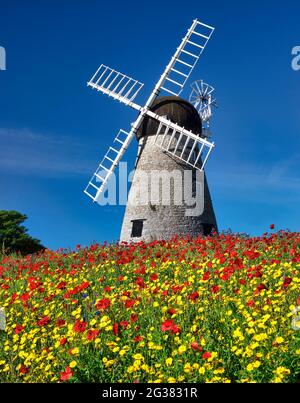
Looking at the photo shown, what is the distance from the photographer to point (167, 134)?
22344mm

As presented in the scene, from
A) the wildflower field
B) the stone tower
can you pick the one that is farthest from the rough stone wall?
the wildflower field

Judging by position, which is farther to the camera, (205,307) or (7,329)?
(7,329)

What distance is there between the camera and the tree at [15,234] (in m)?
34.7

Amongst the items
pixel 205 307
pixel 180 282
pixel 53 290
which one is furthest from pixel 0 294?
pixel 205 307

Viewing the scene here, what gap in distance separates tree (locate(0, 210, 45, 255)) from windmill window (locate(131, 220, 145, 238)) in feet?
48.0

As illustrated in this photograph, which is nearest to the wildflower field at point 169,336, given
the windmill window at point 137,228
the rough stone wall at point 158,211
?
the rough stone wall at point 158,211

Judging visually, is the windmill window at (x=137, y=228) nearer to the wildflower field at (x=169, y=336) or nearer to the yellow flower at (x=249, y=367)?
the wildflower field at (x=169, y=336)

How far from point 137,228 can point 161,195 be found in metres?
2.08

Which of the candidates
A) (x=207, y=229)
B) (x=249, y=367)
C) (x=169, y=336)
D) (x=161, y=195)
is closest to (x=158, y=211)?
(x=161, y=195)

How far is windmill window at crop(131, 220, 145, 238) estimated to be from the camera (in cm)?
2200

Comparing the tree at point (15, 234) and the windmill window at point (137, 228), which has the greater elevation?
the tree at point (15, 234)

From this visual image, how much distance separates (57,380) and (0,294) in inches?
199

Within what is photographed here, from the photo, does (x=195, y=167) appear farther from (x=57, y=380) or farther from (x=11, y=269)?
(x=57, y=380)
